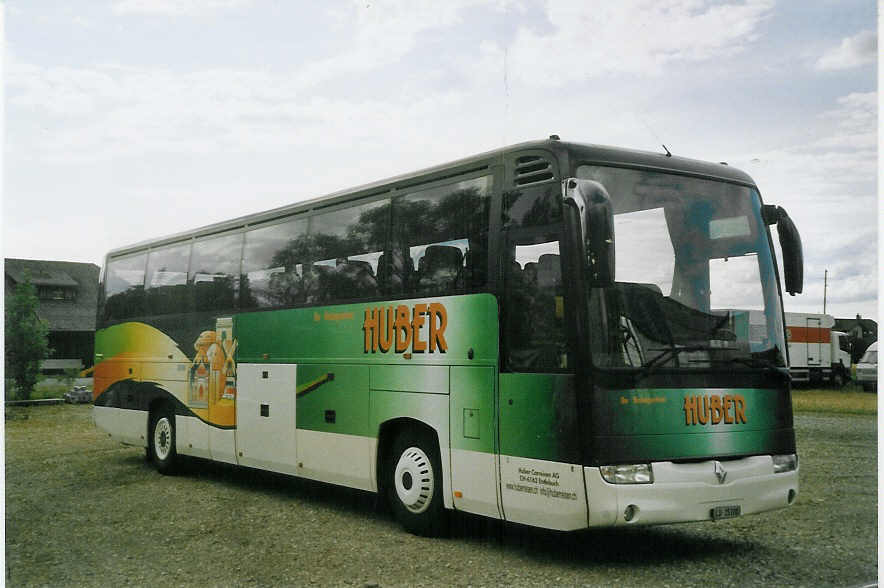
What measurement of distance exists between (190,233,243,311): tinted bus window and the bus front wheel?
3810 mm

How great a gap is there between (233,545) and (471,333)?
2.82m

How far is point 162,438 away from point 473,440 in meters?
6.94

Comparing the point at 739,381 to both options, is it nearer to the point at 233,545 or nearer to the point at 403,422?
the point at 403,422

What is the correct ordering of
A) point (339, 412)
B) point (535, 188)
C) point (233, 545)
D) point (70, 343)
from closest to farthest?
point (535, 188), point (233, 545), point (339, 412), point (70, 343)

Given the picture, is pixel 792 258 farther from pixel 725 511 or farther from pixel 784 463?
pixel 725 511

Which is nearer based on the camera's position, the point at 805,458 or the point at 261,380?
the point at 261,380

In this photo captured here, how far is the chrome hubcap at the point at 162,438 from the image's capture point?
12938 millimetres

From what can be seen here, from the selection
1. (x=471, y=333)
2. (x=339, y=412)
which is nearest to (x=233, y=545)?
(x=339, y=412)

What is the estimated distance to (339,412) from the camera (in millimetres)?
9414

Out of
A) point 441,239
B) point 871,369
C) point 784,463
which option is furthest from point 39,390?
point 871,369

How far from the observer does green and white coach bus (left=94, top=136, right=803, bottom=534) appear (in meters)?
6.73

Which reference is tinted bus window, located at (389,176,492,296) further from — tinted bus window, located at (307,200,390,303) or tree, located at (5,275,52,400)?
tree, located at (5,275,52,400)

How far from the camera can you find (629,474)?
6.62 meters

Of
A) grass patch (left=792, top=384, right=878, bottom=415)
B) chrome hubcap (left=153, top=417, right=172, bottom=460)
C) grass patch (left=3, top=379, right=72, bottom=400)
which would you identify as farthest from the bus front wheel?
grass patch (left=792, top=384, right=878, bottom=415)
